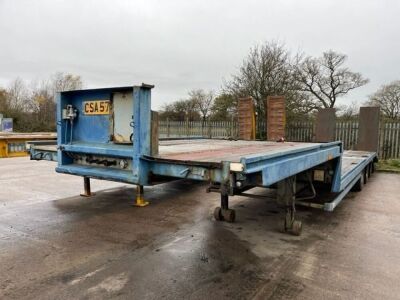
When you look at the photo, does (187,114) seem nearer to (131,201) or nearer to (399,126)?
(399,126)

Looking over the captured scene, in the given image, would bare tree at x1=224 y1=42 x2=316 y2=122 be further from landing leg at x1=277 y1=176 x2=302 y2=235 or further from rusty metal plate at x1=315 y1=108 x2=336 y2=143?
landing leg at x1=277 y1=176 x2=302 y2=235

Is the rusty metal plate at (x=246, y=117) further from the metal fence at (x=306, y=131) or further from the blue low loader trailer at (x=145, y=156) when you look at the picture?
the blue low loader trailer at (x=145, y=156)

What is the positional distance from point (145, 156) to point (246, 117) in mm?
11265

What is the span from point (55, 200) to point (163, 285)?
4.05m

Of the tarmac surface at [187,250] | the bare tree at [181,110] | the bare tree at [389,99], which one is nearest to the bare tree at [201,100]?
the bare tree at [181,110]

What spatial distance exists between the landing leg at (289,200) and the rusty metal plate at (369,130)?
31.5 ft

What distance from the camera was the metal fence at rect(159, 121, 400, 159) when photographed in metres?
14.0

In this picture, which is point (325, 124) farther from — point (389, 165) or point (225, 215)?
point (225, 215)

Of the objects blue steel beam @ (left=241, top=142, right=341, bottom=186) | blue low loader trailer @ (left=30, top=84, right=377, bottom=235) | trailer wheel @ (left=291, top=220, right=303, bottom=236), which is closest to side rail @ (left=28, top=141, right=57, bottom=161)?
blue low loader trailer @ (left=30, top=84, right=377, bottom=235)

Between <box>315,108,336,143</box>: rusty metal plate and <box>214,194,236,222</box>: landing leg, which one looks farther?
<box>315,108,336,143</box>: rusty metal plate

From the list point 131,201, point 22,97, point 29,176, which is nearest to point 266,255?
point 131,201

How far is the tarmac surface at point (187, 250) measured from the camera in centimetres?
304

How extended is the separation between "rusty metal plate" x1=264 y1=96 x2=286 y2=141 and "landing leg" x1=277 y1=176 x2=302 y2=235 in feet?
29.7

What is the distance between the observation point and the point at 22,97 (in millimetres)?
37188
